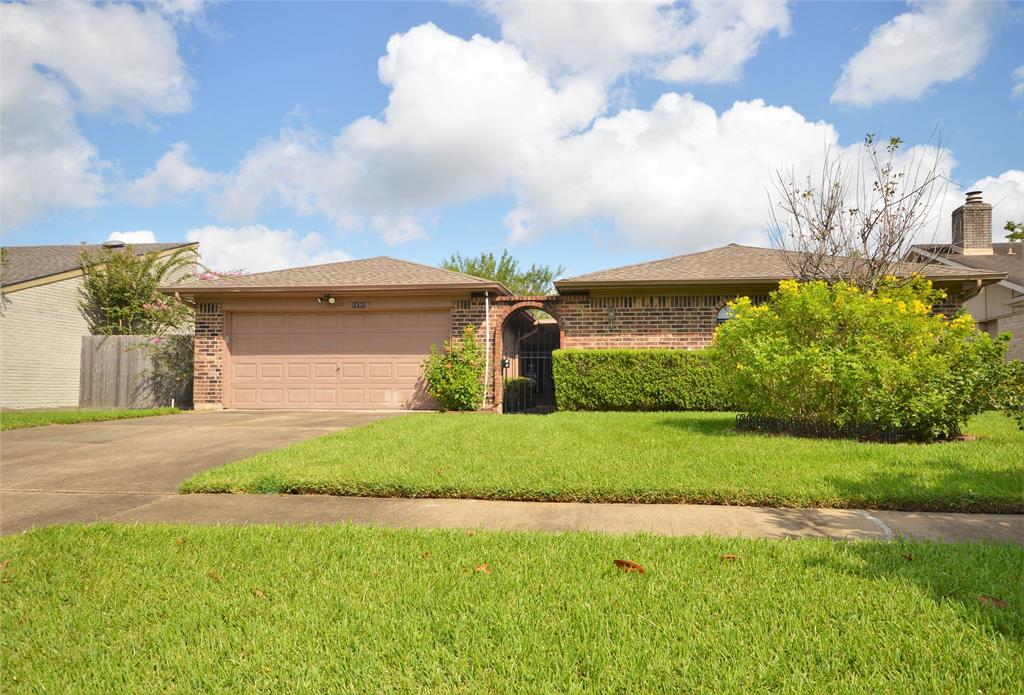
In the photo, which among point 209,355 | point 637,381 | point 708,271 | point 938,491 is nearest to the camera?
point 938,491

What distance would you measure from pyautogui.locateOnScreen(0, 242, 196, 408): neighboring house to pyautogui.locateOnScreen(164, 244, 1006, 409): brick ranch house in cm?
591

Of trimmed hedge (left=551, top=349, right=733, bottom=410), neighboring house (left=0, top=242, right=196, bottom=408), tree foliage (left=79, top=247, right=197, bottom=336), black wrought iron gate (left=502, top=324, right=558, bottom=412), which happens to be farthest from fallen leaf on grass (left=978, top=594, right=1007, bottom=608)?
neighboring house (left=0, top=242, right=196, bottom=408)

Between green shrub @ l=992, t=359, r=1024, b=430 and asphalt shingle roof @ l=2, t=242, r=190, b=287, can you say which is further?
asphalt shingle roof @ l=2, t=242, r=190, b=287

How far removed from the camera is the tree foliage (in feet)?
60.7

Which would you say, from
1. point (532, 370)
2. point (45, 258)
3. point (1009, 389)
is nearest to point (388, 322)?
point (532, 370)

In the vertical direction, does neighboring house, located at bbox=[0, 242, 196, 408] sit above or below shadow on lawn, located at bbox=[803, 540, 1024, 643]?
above

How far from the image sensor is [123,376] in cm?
1582

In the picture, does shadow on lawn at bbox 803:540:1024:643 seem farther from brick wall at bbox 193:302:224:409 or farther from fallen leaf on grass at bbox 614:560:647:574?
brick wall at bbox 193:302:224:409

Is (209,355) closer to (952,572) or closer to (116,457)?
(116,457)

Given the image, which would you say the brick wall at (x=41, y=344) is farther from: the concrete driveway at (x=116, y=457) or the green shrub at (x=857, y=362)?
the green shrub at (x=857, y=362)

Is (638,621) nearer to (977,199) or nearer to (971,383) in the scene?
(971,383)

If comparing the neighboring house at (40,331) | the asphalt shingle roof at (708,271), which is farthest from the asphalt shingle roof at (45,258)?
the asphalt shingle roof at (708,271)

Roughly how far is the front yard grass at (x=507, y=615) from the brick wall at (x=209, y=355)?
11.6m

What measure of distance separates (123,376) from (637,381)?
13595mm
